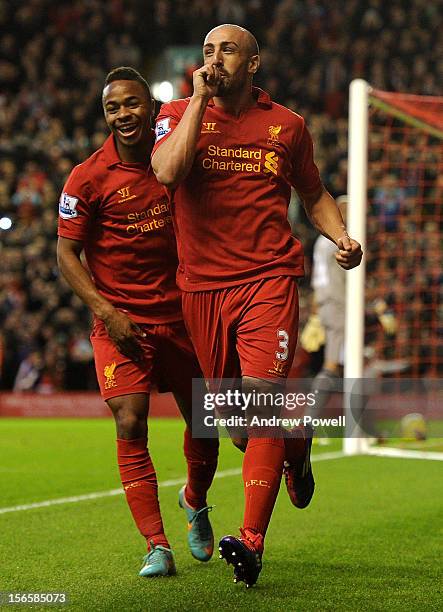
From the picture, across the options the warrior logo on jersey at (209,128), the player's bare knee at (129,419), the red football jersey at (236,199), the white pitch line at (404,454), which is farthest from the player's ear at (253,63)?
the white pitch line at (404,454)

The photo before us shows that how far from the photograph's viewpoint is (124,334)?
16.0 feet

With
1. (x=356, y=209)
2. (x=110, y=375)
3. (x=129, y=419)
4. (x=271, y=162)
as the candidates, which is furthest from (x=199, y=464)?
(x=356, y=209)

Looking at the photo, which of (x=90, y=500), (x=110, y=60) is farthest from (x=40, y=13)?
(x=90, y=500)

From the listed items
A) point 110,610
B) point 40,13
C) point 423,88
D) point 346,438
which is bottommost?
point 346,438

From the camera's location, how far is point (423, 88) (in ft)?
64.8

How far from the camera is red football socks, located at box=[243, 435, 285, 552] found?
4.33 m

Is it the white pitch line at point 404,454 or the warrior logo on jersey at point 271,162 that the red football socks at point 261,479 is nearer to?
the warrior logo on jersey at point 271,162

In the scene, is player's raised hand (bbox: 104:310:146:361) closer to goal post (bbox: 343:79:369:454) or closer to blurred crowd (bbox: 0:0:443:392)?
goal post (bbox: 343:79:369:454)

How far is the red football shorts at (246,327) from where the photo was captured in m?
4.46

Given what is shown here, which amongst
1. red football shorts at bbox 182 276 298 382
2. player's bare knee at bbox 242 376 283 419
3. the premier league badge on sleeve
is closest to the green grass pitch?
player's bare knee at bbox 242 376 283 419

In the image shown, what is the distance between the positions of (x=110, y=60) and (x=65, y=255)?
18181mm

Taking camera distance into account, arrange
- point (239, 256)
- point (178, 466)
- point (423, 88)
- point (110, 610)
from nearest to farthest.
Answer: point (110, 610) → point (239, 256) → point (178, 466) → point (423, 88)

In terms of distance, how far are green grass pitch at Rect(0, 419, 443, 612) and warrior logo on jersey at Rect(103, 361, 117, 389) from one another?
80cm

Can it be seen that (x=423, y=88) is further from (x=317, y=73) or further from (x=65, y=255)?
(x=65, y=255)
